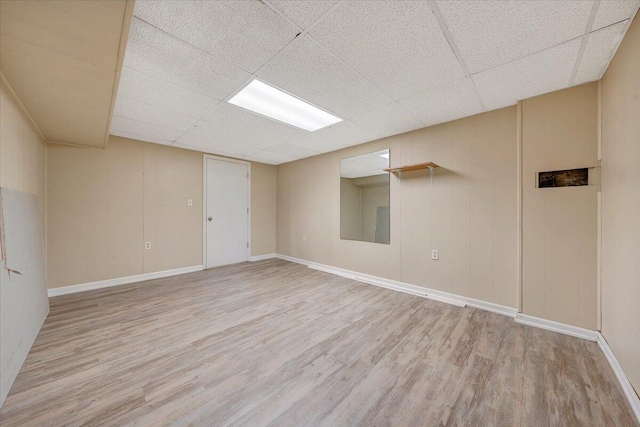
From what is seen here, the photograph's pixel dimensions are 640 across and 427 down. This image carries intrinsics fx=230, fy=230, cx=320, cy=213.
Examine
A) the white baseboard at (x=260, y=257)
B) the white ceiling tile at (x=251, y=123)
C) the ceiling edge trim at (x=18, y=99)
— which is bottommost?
the white baseboard at (x=260, y=257)

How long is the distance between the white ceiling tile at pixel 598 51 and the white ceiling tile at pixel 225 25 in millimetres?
1997

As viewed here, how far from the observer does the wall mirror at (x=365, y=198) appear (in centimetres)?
366

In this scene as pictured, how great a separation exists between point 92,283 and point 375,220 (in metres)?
4.34

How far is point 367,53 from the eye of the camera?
1702mm

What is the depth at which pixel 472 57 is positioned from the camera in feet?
5.72

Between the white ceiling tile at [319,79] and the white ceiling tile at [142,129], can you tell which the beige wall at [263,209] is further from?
the white ceiling tile at [319,79]

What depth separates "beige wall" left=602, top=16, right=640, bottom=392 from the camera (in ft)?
4.60

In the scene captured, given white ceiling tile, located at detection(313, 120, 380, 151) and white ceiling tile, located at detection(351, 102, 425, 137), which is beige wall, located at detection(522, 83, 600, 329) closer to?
white ceiling tile, located at detection(351, 102, 425, 137)

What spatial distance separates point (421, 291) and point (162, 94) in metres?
3.83

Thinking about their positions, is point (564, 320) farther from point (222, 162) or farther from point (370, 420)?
point (222, 162)

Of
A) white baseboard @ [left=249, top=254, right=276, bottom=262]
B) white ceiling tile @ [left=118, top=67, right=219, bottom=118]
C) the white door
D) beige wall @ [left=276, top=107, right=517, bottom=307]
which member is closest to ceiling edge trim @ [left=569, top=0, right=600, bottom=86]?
beige wall @ [left=276, top=107, right=517, bottom=307]

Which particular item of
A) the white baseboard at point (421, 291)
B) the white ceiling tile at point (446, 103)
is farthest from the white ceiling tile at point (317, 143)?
the white baseboard at point (421, 291)

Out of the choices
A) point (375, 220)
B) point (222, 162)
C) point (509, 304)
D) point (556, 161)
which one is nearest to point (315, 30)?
point (556, 161)

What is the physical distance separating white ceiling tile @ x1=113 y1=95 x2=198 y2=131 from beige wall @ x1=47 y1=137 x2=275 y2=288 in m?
1.20
